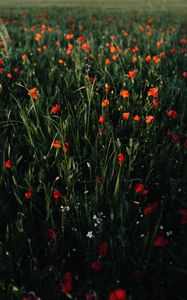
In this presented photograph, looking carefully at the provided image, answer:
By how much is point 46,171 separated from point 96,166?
29 centimetres

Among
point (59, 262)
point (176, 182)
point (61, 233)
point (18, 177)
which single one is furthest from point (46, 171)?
point (176, 182)

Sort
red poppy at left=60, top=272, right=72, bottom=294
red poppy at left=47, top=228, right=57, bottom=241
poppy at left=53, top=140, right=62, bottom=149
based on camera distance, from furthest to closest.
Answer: poppy at left=53, top=140, right=62, bottom=149, red poppy at left=47, top=228, right=57, bottom=241, red poppy at left=60, top=272, right=72, bottom=294

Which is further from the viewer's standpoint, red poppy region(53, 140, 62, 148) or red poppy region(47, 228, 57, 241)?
red poppy region(53, 140, 62, 148)

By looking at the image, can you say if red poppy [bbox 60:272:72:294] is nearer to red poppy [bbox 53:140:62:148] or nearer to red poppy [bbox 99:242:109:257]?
red poppy [bbox 99:242:109:257]

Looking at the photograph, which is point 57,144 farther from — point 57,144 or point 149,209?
point 149,209

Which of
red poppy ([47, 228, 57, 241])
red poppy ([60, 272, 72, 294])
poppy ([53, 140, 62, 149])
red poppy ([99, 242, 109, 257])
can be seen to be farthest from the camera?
poppy ([53, 140, 62, 149])

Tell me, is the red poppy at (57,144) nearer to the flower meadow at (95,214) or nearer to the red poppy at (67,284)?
the flower meadow at (95,214)

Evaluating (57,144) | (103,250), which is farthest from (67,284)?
(57,144)

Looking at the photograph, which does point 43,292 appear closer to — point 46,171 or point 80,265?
point 80,265

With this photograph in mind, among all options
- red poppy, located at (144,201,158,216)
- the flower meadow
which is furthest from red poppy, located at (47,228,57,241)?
red poppy, located at (144,201,158,216)

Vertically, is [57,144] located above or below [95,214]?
above

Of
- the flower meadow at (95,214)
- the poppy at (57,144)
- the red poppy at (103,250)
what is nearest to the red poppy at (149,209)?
the flower meadow at (95,214)

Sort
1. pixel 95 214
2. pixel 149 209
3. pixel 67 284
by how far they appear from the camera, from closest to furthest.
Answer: pixel 67 284 → pixel 149 209 → pixel 95 214

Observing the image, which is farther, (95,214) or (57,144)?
(57,144)
